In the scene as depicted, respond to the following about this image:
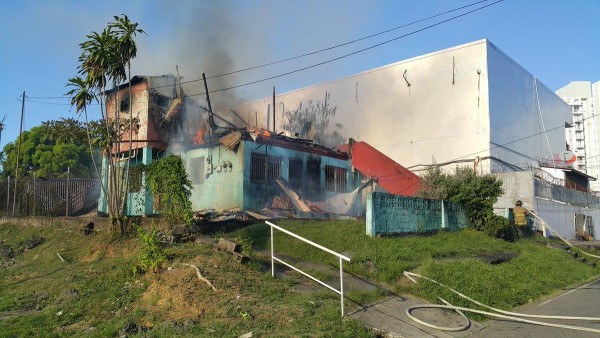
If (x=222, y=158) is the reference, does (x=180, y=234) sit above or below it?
below

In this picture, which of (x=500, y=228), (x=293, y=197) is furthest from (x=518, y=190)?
(x=293, y=197)

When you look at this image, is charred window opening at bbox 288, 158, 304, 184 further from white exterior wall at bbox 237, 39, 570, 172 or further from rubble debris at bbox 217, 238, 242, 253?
white exterior wall at bbox 237, 39, 570, 172

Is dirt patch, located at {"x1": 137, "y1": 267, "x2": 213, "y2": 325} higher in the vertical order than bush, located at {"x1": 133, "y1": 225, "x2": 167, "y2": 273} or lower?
lower

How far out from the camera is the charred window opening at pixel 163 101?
69.3ft

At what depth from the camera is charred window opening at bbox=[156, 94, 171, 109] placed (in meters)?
21.1

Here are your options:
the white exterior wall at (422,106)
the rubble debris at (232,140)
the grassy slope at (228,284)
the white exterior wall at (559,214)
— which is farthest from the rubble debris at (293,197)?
the white exterior wall at (422,106)

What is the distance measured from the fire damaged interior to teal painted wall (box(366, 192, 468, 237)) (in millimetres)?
4335

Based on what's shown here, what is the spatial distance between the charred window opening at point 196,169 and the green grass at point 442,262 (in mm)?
6039

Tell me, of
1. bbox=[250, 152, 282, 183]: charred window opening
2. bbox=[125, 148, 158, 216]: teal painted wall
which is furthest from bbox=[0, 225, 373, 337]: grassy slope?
bbox=[250, 152, 282, 183]: charred window opening

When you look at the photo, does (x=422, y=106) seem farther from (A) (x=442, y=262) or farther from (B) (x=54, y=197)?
(B) (x=54, y=197)

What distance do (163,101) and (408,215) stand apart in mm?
13158

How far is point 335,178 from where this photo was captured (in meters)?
21.2

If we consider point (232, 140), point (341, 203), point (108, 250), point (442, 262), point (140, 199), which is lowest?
point (442, 262)

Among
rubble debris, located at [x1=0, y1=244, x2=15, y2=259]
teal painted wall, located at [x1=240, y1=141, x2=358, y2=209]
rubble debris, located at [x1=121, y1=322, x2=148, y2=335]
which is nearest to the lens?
rubble debris, located at [x1=121, y1=322, x2=148, y2=335]
